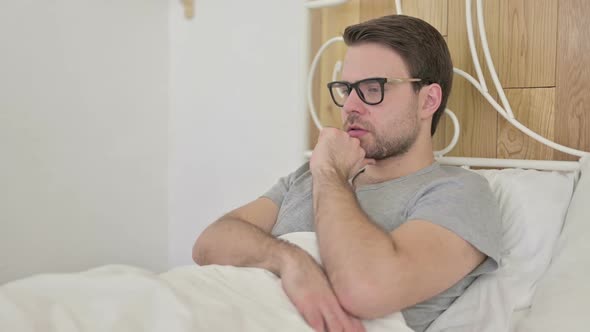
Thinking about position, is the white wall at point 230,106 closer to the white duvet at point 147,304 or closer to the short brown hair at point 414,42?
the short brown hair at point 414,42

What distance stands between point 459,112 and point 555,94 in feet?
0.79

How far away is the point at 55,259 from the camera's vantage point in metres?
1.99

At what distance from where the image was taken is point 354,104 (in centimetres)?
135

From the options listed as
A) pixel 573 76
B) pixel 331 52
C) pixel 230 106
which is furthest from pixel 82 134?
pixel 573 76

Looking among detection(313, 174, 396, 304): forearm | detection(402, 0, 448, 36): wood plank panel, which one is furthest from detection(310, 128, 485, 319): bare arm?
detection(402, 0, 448, 36): wood plank panel

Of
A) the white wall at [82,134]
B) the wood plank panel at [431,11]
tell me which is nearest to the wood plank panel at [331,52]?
the wood plank panel at [431,11]

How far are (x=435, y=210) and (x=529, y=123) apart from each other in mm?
468

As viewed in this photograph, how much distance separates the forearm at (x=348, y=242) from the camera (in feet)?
3.31

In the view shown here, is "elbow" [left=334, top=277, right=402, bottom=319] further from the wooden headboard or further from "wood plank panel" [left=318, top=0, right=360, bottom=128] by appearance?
"wood plank panel" [left=318, top=0, right=360, bottom=128]

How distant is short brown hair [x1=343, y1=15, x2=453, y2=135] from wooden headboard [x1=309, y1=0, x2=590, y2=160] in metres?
0.18

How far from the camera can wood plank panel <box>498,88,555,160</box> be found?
1.41 m

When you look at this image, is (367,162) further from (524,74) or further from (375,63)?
(524,74)

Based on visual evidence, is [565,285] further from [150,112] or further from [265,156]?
[150,112]

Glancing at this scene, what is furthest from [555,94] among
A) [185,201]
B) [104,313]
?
[185,201]
